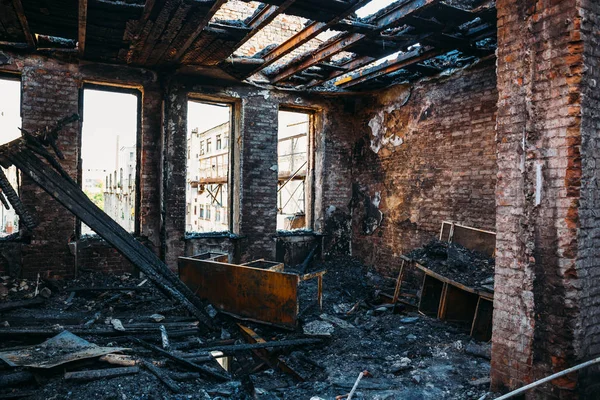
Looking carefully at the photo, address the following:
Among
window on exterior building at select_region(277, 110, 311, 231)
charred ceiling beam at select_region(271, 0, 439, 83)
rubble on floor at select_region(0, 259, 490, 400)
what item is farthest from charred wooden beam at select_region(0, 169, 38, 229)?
window on exterior building at select_region(277, 110, 311, 231)

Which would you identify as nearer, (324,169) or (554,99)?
(554,99)

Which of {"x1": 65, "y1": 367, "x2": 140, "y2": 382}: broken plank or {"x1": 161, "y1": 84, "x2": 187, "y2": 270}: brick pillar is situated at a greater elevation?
{"x1": 161, "y1": 84, "x2": 187, "y2": 270}: brick pillar

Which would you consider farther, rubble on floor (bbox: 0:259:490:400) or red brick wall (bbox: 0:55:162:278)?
red brick wall (bbox: 0:55:162:278)

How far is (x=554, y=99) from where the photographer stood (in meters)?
3.06

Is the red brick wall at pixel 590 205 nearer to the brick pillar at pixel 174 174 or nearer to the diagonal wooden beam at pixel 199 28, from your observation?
the diagonal wooden beam at pixel 199 28

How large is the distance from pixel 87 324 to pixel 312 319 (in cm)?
292

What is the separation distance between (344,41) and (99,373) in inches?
206

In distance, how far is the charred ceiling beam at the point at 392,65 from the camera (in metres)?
6.50

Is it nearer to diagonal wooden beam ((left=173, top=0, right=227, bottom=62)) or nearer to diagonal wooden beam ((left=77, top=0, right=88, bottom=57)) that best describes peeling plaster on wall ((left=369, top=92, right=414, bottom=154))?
diagonal wooden beam ((left=173, top=0, right=227, bottom=62))

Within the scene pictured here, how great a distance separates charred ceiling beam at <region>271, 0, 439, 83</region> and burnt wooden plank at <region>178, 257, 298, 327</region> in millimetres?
3495

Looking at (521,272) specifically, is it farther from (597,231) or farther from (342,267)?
(342,267)

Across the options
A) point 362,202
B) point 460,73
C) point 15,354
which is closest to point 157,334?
point 15,354

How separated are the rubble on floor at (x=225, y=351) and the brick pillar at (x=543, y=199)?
2.71 ft

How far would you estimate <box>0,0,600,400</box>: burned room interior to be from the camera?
312 cm
